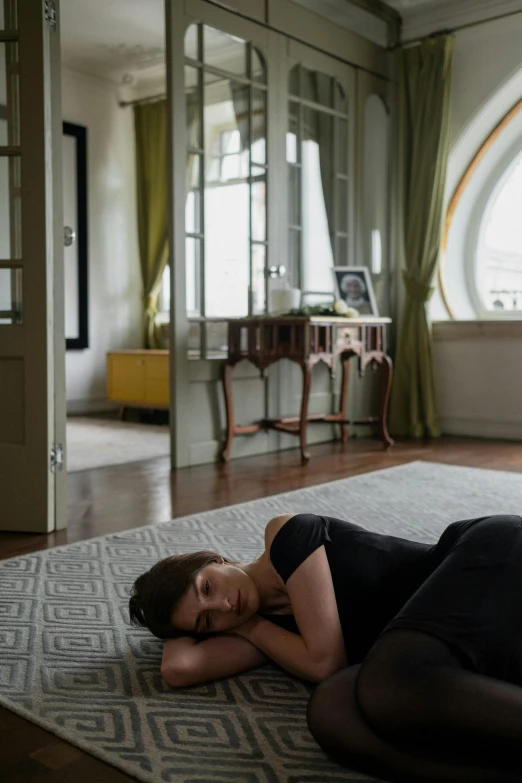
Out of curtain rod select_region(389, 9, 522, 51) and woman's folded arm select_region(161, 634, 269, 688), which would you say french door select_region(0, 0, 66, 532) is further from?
curtain rod select_region(389, 9, 522, 51)

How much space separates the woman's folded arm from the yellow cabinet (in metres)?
4.85

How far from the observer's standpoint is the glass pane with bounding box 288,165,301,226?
514 cm

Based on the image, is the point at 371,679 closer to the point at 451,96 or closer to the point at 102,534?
the point at 102,534

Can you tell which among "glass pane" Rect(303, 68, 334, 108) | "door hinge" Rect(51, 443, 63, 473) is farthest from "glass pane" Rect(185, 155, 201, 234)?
"door hinge" Rect(51, 443, 63, 473)

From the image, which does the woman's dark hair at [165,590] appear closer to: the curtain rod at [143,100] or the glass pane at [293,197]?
the glass pane at [293,197]

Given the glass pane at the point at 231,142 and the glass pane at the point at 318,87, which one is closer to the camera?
the glass pane at the point at 231,142

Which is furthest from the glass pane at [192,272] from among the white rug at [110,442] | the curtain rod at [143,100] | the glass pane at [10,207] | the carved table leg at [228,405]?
the curtain rod at [143,100]

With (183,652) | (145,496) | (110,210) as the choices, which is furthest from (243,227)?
(183,652)

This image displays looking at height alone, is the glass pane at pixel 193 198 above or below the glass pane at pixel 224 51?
below

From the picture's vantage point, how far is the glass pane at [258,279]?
4.89m

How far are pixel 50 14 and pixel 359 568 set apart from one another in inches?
95.2

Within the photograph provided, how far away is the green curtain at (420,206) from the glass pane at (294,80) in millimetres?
973

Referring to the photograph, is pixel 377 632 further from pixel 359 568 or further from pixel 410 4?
pixel 410 4

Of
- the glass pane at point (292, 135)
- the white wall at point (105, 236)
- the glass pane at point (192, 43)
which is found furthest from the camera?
the white wall at point (105, 236)
